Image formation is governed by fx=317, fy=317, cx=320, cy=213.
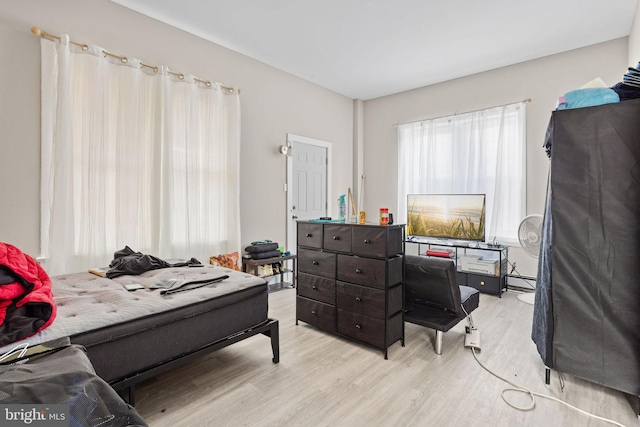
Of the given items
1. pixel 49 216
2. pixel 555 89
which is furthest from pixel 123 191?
pixel 555 89

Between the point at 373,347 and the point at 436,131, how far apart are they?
3.79m

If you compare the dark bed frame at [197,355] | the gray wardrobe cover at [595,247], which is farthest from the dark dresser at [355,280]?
the gray wardrobe cover at [595,247]

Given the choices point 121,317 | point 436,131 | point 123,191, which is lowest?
point 121,317

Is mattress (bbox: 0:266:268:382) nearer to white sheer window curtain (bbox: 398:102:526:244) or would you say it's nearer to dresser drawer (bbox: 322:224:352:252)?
dresser drawer (bbox: 322:224:352:252)

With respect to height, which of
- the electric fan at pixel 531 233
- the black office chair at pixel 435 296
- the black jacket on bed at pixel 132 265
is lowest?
the black office chair at pixel 435 296

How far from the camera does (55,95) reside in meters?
2.66

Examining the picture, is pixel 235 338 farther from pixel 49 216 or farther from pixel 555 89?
pixel 555 89

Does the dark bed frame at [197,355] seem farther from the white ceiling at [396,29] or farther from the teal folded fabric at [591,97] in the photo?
the white ceiling at [396,29]

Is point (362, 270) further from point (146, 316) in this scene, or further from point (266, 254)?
point (266, 254)

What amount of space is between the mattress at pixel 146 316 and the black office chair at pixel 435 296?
1.21m

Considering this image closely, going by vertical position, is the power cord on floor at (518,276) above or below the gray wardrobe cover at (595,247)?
below

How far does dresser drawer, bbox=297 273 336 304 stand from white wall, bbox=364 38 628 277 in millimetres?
3077

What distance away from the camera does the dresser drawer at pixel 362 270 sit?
2.39 meters

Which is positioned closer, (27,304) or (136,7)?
(27,304)
